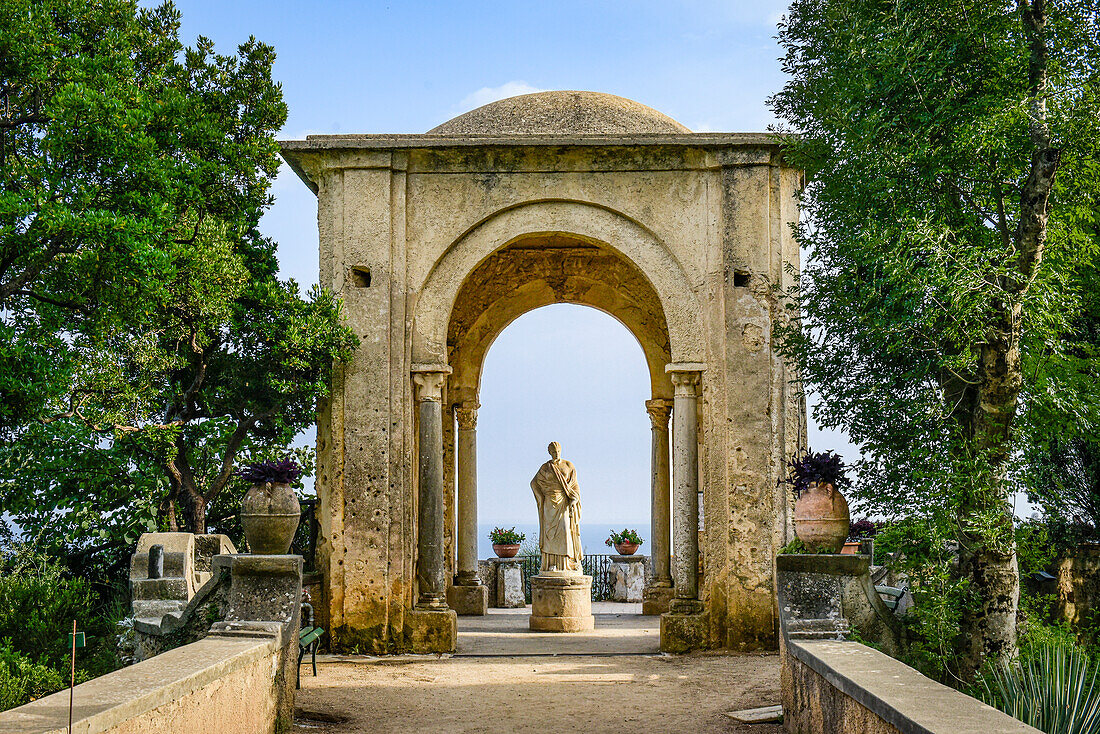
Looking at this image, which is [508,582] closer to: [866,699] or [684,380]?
[684,380]

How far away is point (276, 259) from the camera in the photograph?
14430 millimetres

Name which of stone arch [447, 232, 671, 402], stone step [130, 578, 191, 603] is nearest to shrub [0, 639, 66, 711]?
stone step [130, 578, 191, 603]

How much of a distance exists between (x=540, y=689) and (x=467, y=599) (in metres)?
7.18

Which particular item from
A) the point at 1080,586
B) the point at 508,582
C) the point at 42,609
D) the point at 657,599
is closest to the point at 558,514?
the point at 657,599

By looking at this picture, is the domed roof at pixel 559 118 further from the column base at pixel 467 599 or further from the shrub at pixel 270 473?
the column base at pixel 467 599

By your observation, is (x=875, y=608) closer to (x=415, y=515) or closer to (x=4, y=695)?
(x=415, y=515)

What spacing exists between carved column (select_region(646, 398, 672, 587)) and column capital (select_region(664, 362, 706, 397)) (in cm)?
459

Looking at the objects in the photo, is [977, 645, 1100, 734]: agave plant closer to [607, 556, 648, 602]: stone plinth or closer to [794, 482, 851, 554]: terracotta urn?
[794, 482, 851, 554]: terracotta urn

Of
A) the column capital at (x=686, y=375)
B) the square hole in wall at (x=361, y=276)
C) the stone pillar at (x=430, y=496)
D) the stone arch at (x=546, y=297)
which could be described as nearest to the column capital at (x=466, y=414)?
the stone arch at (x=546, y=297)

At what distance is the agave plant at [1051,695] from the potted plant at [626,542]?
12.9 meters

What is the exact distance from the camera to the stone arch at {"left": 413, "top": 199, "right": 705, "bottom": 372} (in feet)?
41.8

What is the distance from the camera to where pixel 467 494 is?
57.2ft

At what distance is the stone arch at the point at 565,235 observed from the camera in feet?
41.8

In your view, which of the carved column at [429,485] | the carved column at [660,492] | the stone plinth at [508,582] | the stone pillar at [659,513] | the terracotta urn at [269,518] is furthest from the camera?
the stone plinth at [508,582]
